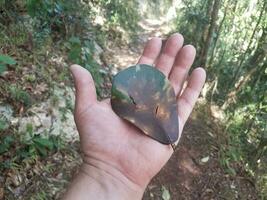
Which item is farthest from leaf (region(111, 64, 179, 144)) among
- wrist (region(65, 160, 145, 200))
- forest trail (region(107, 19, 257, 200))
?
forest trail (region(107, 19, 257, 200))

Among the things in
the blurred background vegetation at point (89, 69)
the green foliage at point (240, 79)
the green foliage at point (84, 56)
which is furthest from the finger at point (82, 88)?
the green foliage at point (240, 79)

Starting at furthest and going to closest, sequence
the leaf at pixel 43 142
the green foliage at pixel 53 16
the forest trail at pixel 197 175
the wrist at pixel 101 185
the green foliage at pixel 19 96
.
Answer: the green foliage at pixel 53 16, the forest trail at pixel 197 175, the green foliage at pixel 19 96, the leaf at pixel 43 142, the wrist at pixel 101 185

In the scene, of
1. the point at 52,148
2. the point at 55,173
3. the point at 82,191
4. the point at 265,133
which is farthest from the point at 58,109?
the point at 265,133

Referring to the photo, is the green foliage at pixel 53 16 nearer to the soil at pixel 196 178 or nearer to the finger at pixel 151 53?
the soil at pixel 196 178

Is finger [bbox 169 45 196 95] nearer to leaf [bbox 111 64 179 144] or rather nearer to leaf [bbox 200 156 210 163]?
leaf [bbox 111 64 179 144]

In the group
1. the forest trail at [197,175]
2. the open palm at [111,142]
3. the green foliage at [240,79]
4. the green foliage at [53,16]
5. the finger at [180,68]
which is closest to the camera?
the open palm at [111,142]

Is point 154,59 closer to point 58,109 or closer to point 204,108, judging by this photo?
point 58,109
